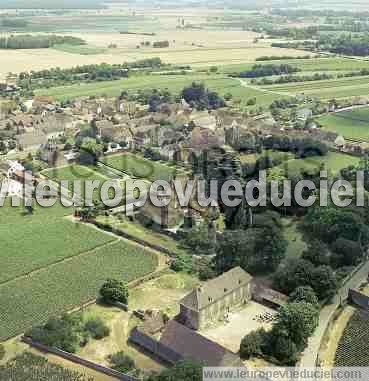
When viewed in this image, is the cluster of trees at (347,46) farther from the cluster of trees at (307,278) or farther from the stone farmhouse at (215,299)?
the stone farmhouse at (215,299)

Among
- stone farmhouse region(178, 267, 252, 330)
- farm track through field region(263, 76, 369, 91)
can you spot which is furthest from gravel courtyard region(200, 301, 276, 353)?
farm track through field region(263, 76, 369, 91)

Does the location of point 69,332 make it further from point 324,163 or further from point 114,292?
point 324,163

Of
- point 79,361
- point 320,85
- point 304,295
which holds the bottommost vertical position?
point 79,361

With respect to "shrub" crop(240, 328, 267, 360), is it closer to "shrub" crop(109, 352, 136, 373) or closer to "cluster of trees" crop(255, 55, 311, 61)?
"shrub" crop(109, 352, 136, 373)

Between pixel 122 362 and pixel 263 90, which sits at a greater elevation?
pixel 263 90

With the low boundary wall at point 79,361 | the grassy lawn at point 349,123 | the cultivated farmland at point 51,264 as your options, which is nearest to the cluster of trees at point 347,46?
the grassy lawn at point 349,123

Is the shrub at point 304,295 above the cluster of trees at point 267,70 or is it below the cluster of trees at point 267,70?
below

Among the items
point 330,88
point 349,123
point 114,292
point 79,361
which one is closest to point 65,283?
point 114,292

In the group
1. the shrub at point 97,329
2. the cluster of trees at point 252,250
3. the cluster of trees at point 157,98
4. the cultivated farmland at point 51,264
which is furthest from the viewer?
the cluster of trees at point 157,98
